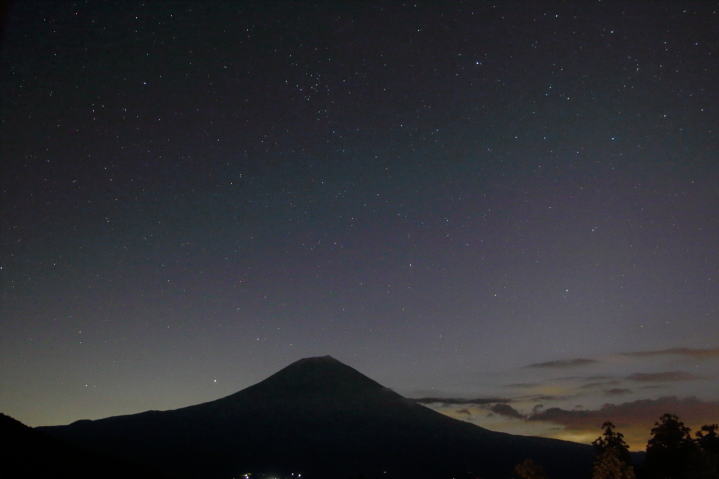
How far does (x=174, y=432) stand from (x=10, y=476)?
179 meters

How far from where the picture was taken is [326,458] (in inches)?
7028

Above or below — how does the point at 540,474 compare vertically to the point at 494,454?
above

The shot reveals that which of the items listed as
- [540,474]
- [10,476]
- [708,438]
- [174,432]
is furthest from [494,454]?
[10,476]

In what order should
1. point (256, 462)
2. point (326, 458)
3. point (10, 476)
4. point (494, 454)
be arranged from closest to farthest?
point (10, 476) < point (256, 462) < point (326, 458) < point (494, 454)

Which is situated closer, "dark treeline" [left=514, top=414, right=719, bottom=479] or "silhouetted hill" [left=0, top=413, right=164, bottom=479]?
"silhouetted hill" [left=0, top=413, right=164, bottom=479]

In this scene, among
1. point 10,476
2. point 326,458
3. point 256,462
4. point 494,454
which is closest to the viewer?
point 10,476

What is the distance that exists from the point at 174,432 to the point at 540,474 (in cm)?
18028

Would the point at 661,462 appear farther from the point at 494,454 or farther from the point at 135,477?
the point at 494,454

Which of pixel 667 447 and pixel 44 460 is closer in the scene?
pixel 44 460

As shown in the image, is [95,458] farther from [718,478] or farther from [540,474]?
[718,478]

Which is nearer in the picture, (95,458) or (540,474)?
(540,474)

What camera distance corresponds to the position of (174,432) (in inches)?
7756

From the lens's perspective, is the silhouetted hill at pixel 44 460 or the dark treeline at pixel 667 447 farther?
the dark treeline at pixel 667 447

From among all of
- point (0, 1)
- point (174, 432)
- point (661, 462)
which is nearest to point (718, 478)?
point (661, 462)
